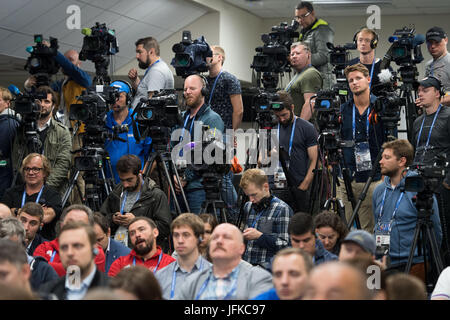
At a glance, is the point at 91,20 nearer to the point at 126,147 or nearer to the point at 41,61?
the point at 41,61

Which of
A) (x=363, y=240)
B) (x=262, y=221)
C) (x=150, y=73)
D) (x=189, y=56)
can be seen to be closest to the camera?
(x=363, y=240)

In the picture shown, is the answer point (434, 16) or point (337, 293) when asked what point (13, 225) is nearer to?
point (337, 293)

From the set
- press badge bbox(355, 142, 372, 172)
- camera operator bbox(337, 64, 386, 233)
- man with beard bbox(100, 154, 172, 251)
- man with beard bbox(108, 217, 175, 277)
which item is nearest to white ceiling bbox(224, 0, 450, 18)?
camera operator bbox(337, 64, 386, 233)

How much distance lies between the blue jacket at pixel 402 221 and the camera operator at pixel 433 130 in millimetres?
543

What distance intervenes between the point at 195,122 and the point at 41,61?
171 cm

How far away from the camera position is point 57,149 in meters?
6.18

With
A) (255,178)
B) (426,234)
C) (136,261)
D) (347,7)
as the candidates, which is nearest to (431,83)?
(426,234)

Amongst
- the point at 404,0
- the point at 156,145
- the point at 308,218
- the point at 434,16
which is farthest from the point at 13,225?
the point at 434,16

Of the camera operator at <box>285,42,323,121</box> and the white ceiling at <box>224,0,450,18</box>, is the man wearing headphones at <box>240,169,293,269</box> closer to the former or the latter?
the camera operator at <box>285,42,323,121</box>

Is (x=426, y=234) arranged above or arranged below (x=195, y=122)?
below

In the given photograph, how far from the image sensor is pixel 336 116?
17.6 feet

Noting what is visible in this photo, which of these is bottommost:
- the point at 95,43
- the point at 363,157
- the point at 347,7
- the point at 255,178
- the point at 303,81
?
the point at 255,178

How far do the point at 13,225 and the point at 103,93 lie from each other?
5.43ft

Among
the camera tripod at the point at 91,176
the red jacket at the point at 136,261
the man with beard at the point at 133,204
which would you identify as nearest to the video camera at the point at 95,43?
the camera tripod at the point at 91,176
